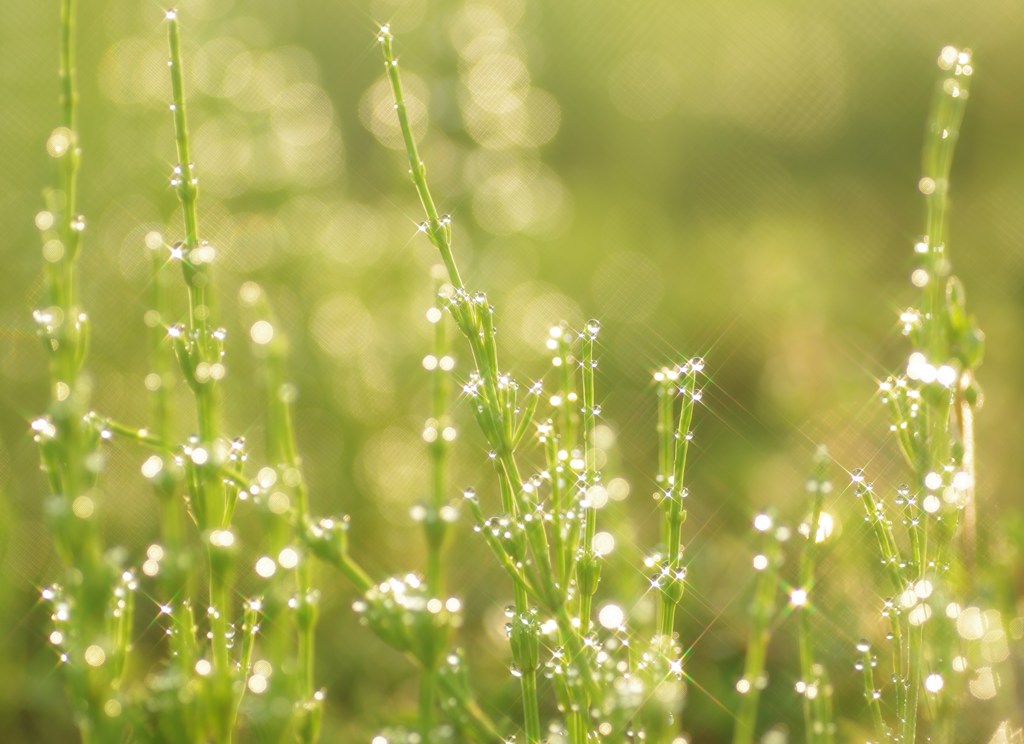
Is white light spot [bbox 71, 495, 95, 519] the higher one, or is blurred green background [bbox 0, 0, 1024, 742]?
blurred green background [bbox 0, 0, 1024, 742]

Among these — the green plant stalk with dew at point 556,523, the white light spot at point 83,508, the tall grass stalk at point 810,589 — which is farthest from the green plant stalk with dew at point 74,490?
the tall grass stalk at point 810,589

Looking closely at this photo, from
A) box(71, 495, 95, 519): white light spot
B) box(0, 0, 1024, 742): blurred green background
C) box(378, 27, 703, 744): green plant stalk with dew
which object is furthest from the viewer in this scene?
box(0, 0, 1024, 742): blurred green background

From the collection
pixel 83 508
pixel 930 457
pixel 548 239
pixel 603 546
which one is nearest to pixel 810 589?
pixel 930 457

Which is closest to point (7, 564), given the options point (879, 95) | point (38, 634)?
point (38, 634)

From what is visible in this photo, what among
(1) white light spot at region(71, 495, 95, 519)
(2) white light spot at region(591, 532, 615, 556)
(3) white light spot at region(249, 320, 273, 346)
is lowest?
(1) white light spot at region(71, 495, 95, 519)

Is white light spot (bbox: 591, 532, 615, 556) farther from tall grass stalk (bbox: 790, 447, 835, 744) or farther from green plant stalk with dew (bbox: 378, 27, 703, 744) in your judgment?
tall grass stalk (bbox: 790, 447, 835, 744)

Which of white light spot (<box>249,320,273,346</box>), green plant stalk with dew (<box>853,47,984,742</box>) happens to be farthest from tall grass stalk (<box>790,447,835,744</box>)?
white light spot (<box>249,320,273,346</box>)

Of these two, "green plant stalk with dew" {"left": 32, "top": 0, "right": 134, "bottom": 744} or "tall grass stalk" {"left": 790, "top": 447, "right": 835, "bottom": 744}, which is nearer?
"green plant stalk with dew" {"left": 32, "top": 0, "right": 134, "bottom": 744}

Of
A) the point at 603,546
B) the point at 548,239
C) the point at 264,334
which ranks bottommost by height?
the point at 603,546

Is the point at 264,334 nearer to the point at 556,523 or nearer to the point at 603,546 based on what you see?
the point at 556,523
